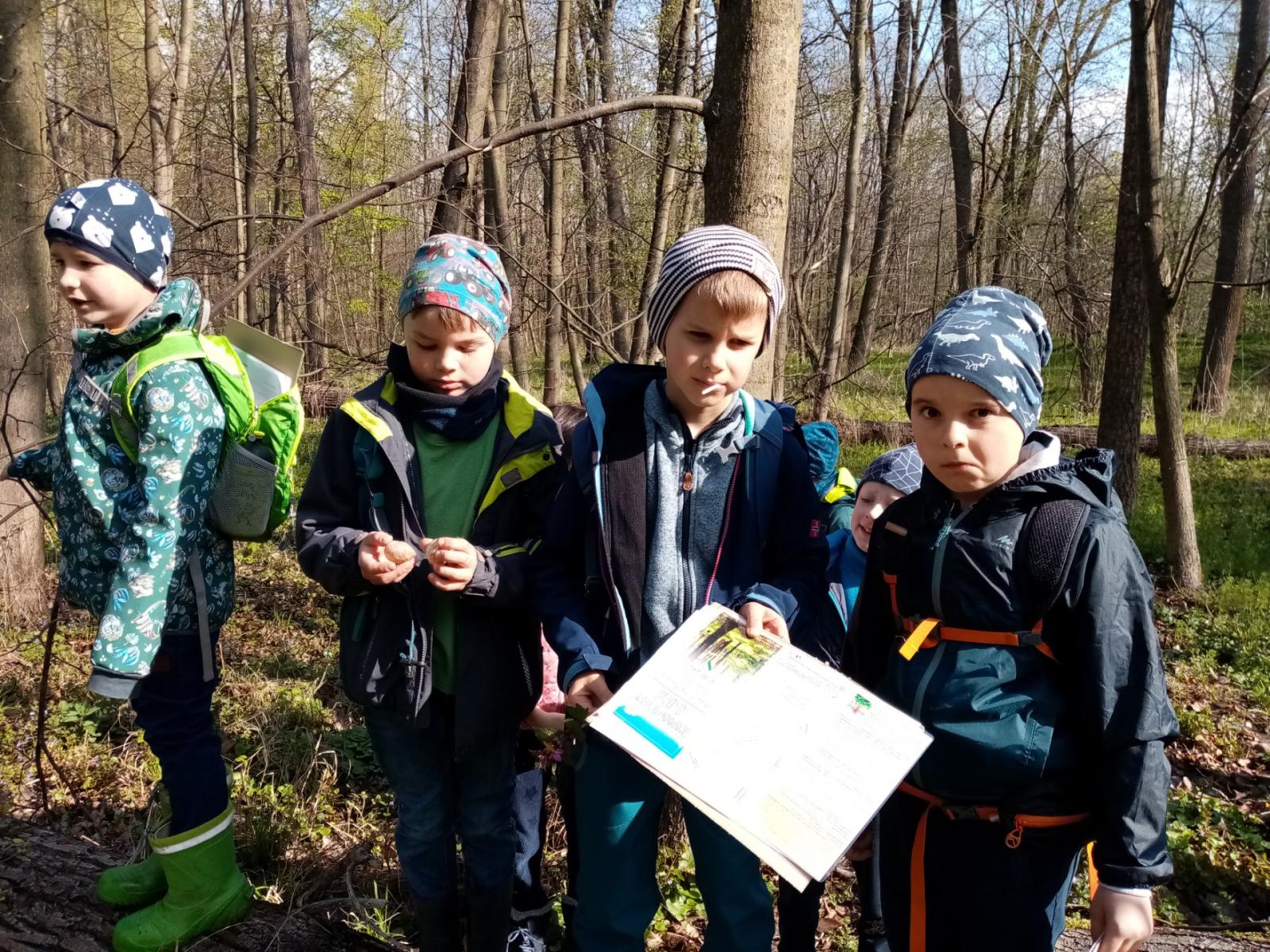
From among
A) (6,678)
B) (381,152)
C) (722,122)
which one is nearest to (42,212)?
(6,678)

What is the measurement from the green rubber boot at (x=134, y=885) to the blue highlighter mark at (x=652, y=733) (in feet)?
5.27

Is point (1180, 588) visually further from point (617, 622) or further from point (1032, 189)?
point (1032, 189)

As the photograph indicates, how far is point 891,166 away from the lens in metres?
11.4

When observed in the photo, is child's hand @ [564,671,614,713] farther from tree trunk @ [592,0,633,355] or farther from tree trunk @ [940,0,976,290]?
tree trunk @ [940,0,976,290]

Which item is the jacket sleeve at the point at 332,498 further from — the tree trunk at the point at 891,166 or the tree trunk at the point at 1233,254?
the tree trunk at the point at 1233,254

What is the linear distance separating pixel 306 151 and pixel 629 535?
9.65m

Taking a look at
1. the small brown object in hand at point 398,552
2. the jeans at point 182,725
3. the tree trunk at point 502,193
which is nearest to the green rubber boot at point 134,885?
the jeans at point 182,725

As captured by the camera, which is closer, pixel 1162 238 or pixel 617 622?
pixel 617 622

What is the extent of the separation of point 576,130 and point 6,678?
6399 millimetres

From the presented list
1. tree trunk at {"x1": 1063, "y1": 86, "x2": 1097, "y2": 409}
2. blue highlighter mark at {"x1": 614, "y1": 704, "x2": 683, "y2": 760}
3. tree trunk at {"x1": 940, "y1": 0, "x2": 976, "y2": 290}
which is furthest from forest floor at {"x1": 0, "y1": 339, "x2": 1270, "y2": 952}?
tree trunk at {"x1": 940, "y1": 0, "x2": 976, "y2": 290}

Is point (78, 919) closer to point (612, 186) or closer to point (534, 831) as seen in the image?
point (534, 831)

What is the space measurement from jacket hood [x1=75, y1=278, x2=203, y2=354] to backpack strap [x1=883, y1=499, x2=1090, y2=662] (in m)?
1.98

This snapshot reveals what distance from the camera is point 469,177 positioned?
168 inches

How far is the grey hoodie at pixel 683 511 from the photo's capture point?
1884 mm
